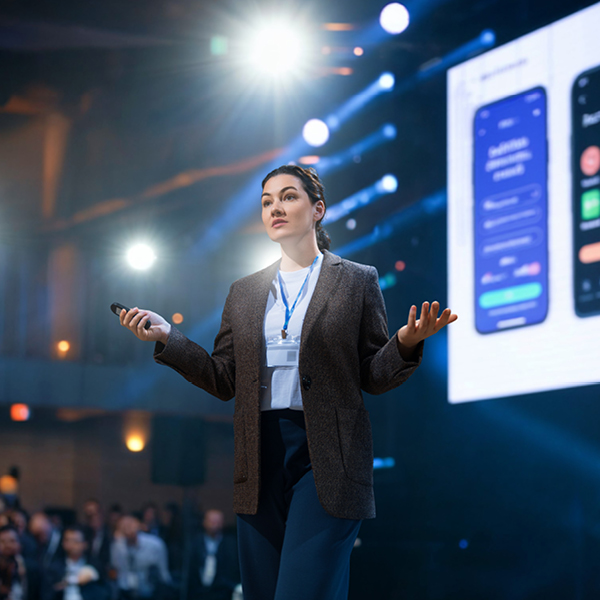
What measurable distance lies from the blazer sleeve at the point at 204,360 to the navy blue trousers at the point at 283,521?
0.18m

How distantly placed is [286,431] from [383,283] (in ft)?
10.6

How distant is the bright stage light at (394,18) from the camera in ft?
14.3

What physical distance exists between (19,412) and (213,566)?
1495 millimetres

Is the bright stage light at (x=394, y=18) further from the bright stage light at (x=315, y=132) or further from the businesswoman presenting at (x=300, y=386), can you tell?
the businesswoman presenting at (x=300, y=386)

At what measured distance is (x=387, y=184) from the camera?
4645mm

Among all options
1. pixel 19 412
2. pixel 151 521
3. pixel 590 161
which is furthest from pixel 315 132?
pixel 151 521

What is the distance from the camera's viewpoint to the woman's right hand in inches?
58.7

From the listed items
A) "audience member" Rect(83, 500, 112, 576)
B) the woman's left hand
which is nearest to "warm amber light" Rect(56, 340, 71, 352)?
"audience member" Rect(83, 500, 112, 576)

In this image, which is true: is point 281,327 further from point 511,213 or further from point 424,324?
point 511,213

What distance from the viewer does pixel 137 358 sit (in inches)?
179

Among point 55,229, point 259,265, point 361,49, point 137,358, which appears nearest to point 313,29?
point 361,49

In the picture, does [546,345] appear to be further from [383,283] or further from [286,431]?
[286,431]

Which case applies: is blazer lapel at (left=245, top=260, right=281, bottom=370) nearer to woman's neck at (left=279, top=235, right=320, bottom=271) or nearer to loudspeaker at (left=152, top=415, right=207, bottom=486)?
woman's neck at (left=279, top=235, right=320, bottom=271)

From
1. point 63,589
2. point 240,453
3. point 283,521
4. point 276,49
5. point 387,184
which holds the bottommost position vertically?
point 63,589
